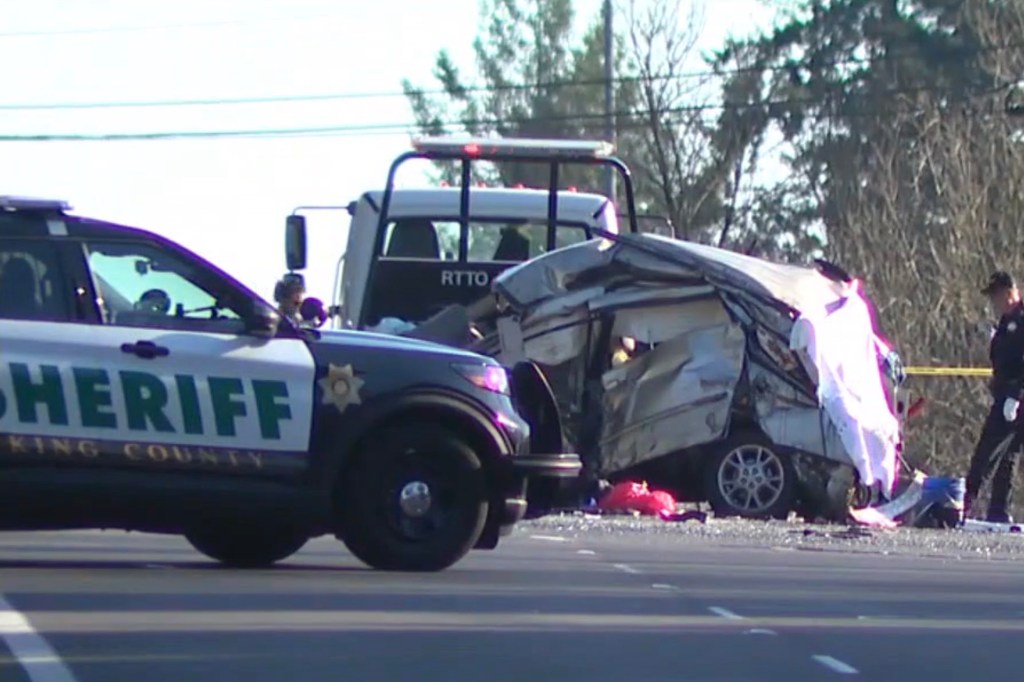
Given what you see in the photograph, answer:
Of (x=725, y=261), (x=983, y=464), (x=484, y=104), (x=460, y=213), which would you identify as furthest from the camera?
(x=484, y=104)

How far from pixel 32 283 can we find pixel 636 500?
7.08 metres

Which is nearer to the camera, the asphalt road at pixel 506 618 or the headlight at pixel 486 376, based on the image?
the asphalt road at pixel 506 618

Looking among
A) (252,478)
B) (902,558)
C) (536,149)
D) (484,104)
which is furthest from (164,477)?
(484,104)

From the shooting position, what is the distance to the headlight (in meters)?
11.7

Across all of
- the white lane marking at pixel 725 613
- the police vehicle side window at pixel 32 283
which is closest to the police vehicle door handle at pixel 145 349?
the police vehicle side window at pixel 32 283

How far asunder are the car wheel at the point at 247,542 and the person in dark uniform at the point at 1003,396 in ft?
25.8

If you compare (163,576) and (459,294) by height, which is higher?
(459,294)

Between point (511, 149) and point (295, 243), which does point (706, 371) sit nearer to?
point (511, 149)

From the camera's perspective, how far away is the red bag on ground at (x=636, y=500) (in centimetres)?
1703

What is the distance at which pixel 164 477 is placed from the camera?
11.1 m

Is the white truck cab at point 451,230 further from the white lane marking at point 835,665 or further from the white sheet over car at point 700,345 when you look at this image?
the white lane marking at point 835,665

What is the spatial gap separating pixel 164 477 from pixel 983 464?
30.2 feet

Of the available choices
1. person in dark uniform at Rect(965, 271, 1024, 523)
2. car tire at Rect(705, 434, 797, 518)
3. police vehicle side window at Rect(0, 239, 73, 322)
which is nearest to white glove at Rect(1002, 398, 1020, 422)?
person in dark uniform at Rect(965, 271, 1024, 523)

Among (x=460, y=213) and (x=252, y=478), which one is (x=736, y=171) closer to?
(x=460, y=213)
